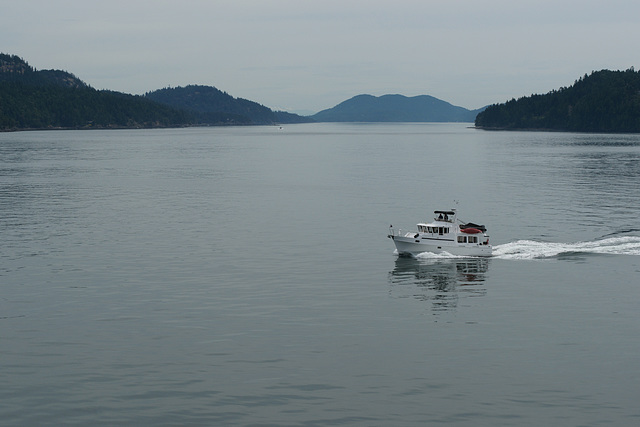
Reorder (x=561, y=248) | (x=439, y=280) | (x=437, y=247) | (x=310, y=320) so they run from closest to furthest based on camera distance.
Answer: (x=310, y=320), (x=439, y=280), (x=437, y=247), (x=561, y=248)

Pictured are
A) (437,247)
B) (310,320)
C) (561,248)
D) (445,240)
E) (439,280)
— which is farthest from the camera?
(561,248)

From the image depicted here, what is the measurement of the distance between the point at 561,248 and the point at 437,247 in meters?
12.3

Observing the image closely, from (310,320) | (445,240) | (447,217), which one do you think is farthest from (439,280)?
(310,320)

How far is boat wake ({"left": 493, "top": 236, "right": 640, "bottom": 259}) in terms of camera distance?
68.4m

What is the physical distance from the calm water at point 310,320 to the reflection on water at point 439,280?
0.27 metres

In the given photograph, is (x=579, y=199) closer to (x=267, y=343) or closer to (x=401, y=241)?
(x=401, y=241)

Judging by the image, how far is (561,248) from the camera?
7025 cm

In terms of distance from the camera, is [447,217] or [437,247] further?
[447,217]

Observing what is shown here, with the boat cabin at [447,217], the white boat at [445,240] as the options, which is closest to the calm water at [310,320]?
the white boat at [445,240]

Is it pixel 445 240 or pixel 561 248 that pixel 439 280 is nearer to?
pixel 445 240

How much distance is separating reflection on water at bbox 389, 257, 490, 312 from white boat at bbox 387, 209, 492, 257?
4.07ft

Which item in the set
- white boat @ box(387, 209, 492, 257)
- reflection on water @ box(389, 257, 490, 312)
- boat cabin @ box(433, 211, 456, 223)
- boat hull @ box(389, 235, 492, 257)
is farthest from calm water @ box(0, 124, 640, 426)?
boat cabin @ box(433, 211, 456, 223)

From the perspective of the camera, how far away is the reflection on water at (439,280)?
52781mm

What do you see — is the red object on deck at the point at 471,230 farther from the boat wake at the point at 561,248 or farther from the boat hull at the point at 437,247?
the boat wake at the point at 561,248
